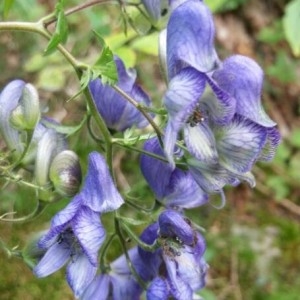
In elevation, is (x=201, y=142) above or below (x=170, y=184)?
above

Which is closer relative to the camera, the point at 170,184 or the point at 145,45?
the point at 170,184

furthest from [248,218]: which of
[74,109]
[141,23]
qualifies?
[141,23]

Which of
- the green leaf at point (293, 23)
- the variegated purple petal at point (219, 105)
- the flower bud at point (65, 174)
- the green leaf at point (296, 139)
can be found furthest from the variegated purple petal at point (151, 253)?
the green leaf at point (296, 139)

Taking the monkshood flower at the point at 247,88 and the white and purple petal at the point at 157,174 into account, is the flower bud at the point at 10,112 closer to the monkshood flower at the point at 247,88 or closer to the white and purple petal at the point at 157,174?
the white and purple petal at the point at 157,174

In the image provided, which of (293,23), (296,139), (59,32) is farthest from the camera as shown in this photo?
(296,139)

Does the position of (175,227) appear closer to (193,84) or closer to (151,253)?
(151,253)

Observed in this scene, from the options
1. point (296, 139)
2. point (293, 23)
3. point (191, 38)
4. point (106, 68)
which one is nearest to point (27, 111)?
point (106, 68)
